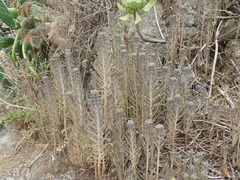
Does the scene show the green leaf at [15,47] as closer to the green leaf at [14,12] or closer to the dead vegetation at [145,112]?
the green leaf at [14,12]

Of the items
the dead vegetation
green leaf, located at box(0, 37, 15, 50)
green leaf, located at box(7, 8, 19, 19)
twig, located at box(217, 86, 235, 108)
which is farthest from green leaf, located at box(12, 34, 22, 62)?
twig, located at box(217, 86, 235, 108)

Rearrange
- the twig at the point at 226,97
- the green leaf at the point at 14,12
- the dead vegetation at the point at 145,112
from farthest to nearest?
the green leaf at the point at 14,12, the twig at the point at 226,97, the dead vegetation at the point at 145,112

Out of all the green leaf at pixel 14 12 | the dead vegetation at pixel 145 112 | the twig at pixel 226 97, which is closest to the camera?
the dead vegetation at pixel 145 112

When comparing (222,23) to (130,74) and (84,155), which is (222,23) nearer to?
(130,74)

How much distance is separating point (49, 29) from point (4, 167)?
154 cm

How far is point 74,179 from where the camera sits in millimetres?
1933

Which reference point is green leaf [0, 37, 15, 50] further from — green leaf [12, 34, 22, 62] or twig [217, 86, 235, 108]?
twig [217, 86, 235, 108]

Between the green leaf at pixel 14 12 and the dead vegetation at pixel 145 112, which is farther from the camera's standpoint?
the green leaf at pixel 14 12

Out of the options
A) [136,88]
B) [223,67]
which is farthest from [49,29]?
[223,67]

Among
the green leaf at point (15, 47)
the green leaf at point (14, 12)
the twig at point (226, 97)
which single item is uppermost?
the green leaf at point (14, 12)

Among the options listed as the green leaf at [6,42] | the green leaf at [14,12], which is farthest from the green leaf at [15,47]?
the green leaf at [14,12]

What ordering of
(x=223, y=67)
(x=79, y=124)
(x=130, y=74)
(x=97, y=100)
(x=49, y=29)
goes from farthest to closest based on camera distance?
(x=49, y=29)
(x=223, y=67)
(x=130, y=74)
(x=79, y=124)
(x=97, y=100)

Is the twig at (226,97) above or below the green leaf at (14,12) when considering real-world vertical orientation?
below

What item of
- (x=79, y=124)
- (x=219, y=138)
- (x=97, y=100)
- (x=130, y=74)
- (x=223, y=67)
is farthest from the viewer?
(x=223, y=67)
